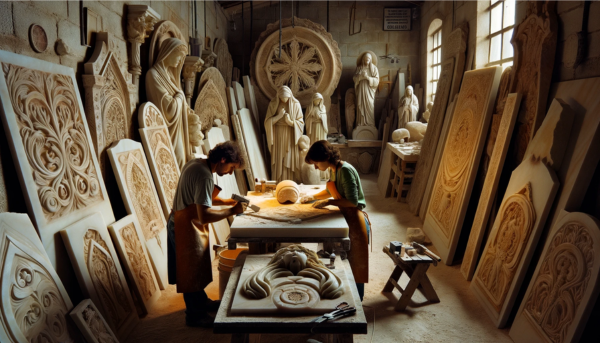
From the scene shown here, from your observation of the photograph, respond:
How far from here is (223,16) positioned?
10844 millimetres

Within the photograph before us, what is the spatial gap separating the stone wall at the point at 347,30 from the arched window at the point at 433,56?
82 cm

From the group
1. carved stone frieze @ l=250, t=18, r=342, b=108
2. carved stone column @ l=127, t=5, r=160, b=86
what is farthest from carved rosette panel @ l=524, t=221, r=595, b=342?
carved stone frieze @ l=250, t=18, r=342, b=108

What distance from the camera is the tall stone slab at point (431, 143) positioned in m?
7.15

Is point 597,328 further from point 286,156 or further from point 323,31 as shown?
point 323,31

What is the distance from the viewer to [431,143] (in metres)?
7.38

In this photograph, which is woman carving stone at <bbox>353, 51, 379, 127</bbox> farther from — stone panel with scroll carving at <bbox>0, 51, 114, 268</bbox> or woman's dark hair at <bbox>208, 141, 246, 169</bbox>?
stone panel with scroll carving at <bbox>0, 51, 114, 268</bbox>

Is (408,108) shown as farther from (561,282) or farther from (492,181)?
(561,282)

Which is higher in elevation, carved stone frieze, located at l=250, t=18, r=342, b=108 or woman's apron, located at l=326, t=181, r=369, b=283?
carved stone frieze, located at l=250, t=18, r=342, b=108

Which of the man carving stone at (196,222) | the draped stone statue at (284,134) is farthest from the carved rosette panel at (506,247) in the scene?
the draped stone statue at (284,134)

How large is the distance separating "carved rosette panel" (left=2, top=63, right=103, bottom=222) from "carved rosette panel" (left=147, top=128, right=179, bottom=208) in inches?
49.5

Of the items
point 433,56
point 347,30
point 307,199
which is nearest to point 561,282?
point 307,199

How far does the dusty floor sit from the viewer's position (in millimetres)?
3799

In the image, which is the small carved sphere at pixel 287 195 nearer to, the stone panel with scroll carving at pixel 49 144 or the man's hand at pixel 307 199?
the man's hand at pixel 307 199

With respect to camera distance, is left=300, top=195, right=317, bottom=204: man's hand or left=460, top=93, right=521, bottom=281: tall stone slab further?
left=460, top=93, right=521, bottom=281: tall stone slab
